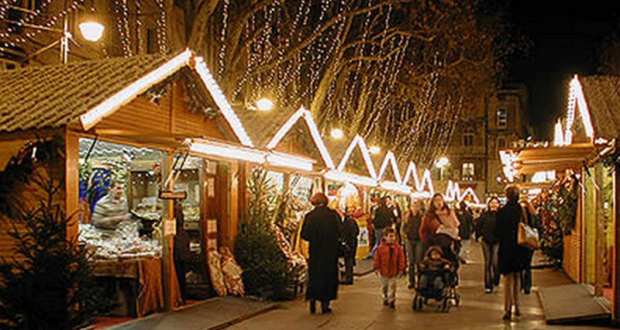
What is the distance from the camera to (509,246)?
11.7 meters

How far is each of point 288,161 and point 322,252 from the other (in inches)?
108

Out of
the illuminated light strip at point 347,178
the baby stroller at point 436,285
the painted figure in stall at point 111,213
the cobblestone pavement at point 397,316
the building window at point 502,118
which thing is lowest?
the cobblestone pavement at point 397,316

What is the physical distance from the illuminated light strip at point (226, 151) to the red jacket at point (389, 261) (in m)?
2.63

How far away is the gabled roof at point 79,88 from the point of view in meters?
9.52

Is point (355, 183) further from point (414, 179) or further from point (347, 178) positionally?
point (414, 179)

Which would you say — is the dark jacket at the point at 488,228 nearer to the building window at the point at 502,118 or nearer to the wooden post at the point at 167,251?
the wooden post at the point at 167,251

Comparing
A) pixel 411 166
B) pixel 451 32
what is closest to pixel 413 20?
pixel 451 32

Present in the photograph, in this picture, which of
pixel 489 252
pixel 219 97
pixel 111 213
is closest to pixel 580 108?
pixel 489 252

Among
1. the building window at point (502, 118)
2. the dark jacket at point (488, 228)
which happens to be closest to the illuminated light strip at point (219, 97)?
the dark jacket at point (488, 228)

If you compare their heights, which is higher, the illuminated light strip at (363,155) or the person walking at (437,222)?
the illuminated light strip at (363,155)

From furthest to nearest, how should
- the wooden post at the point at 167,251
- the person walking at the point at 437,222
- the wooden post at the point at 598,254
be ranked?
the person walking at the point at 437,222, the wooden post at the point at 598,254, the wooden post at the point at 167,251

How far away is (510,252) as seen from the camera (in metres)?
11.7

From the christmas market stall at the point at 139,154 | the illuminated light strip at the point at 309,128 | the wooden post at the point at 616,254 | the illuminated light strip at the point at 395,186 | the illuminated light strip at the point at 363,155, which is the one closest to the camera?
the christmas market stall at the point at 139,154

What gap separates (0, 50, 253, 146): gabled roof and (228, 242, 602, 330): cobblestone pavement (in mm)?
3834
